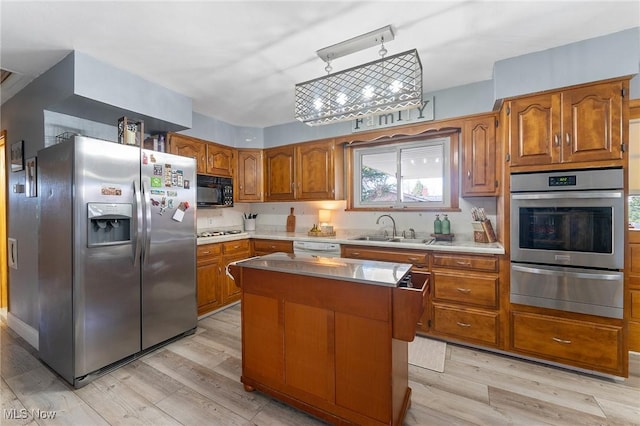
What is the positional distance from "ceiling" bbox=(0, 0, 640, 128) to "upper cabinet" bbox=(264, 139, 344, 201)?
1254 millimetres

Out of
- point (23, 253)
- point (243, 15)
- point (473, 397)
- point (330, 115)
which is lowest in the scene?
point (473, 397)

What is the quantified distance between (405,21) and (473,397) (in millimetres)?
2746

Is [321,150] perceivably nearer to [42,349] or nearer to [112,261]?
[112,261]

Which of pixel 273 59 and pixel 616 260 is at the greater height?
pixel 273 59

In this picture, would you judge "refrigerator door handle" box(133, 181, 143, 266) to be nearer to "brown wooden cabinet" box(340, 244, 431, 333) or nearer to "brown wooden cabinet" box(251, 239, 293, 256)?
"brown wooden cabinet" box(251, 239, 293, 256)

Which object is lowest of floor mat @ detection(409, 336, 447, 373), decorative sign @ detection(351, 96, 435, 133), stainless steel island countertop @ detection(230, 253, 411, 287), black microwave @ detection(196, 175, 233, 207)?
floor mat @ detection(409, 336, 447, 373)

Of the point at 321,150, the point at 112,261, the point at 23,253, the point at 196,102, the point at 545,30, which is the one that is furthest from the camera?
the point at 321,150

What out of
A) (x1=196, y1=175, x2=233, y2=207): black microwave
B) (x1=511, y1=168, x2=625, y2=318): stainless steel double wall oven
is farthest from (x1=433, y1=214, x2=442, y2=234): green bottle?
(x1=196, y1=175, x2=233, y2=207): black microwave

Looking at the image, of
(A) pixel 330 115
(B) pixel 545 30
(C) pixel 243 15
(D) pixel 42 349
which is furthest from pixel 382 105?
(D) pixel 42 349

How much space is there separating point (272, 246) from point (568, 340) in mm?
3220

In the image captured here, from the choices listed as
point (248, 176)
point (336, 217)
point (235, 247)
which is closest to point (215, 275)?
point (235, 247)

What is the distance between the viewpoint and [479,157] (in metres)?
2.87

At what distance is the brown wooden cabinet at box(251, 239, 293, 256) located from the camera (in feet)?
12.4

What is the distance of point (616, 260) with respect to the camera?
83.3 inches
